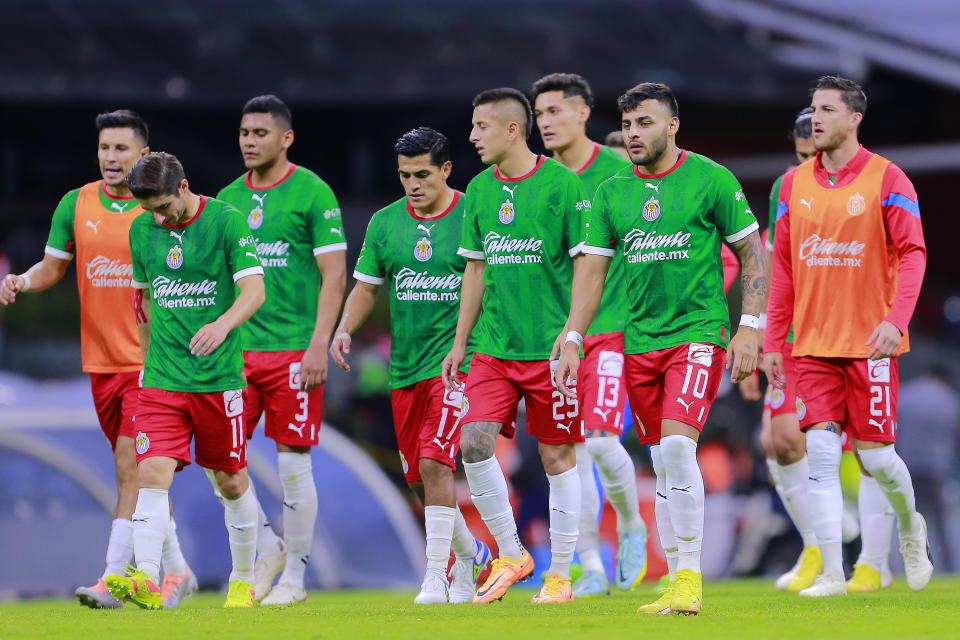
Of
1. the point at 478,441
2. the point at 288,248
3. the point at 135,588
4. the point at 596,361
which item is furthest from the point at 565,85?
the point at 135,588

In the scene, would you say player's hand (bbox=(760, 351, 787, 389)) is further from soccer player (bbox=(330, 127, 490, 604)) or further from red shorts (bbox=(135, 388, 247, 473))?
red shorts (bbox=(135, 388, 247, 473))

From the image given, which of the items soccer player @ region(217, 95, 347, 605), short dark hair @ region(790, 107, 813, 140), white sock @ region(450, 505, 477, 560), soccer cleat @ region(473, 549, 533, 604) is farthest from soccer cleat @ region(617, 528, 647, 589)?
short dark hair @ region(790, 107, 813, 140)

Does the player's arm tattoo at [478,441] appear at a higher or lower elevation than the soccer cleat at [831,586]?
higher

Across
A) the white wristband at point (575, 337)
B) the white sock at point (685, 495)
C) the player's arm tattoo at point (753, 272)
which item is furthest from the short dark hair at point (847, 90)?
the white sock at point (685, 495)

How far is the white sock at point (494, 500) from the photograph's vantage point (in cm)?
794

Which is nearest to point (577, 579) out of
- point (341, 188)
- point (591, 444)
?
point (591, 444)

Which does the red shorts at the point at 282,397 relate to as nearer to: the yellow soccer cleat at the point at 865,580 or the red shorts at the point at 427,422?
the red shorts at the point at 427,422

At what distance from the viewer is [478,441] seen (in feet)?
25.8

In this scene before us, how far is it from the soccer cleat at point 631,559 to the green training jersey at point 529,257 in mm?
1792

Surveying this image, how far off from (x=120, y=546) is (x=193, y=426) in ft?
3.06

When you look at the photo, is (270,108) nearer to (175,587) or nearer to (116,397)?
(116,397)

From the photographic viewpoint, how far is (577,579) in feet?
30.2

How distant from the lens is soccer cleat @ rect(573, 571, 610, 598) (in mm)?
8961

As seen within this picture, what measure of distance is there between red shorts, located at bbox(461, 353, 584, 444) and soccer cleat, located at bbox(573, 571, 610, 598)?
1.17m
